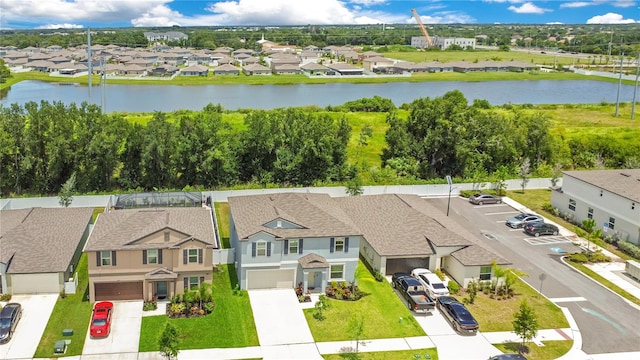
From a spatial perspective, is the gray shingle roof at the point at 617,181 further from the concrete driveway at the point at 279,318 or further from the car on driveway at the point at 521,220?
the concrete driveway at the point at 279,318

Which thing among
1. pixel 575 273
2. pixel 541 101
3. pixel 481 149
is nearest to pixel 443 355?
pixel 575 273

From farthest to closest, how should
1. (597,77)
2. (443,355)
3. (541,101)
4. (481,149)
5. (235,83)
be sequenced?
(597,77) → (235,83) → (541,101) → (481,149) → (443,355)

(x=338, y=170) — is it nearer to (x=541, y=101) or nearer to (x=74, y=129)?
(x=74, y=129)

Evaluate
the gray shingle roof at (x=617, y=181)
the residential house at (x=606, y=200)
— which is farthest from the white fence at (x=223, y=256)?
the gray shingle roof at (x=617, y=181)

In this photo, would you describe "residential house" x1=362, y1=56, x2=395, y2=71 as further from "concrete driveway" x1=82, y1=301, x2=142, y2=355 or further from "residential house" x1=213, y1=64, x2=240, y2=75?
"concrete driveway" x1=82, y1=301, x2=142, y2=355

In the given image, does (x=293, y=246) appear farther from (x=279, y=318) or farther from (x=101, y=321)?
(x=101, y=321)
